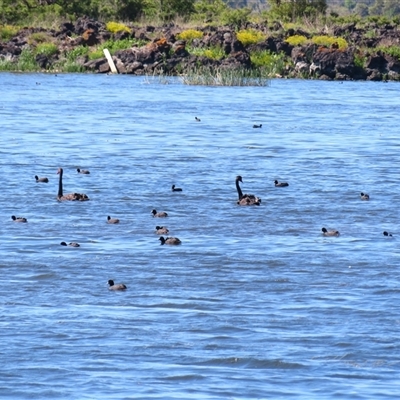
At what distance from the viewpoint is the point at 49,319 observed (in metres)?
12.9

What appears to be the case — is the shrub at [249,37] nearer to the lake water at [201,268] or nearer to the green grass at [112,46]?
the green grass at [112,46]

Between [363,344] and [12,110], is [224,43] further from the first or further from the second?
[363,344]

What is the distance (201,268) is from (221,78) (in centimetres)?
3660

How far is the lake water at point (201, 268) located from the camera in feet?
36.7

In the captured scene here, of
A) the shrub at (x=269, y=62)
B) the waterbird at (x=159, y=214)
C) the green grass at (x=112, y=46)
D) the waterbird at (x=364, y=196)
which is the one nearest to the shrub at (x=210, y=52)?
the shrub at (x=269, y=62)

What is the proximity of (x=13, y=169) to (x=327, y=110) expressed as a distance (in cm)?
1828

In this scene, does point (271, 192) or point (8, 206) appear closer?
point (8, 206)

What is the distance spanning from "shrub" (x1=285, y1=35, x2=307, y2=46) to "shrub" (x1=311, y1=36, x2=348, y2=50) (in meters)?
0.59

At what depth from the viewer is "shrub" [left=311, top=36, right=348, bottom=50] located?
62.6 meters

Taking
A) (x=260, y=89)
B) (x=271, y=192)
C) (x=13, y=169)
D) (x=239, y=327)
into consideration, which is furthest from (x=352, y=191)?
(x=260, y=89)

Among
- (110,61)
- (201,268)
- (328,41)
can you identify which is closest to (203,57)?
(110,61)

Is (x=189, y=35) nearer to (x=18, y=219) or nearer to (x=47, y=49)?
(x=47, y=49)

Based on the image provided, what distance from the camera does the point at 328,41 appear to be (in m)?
63.8

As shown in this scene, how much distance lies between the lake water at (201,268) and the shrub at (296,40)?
28.9 m
